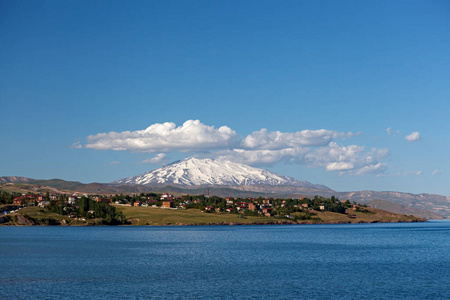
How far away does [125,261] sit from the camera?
104 meters

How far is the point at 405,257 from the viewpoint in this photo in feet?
373

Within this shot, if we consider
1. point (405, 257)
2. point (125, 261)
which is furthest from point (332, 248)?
point (125, 261)

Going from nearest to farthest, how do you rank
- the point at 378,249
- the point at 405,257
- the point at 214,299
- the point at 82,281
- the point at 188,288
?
the point at 214,299
the point at 188,288
the point at 82,281
the point at 405,257
the point at 378,249

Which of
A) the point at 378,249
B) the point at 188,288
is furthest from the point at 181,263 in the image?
the point at 378,249

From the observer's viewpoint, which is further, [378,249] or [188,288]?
[378,249]

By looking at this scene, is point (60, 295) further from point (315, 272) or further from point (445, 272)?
point (445, 272)

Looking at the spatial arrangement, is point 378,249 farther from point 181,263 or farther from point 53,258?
point 53,258

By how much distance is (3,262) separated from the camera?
320 ft

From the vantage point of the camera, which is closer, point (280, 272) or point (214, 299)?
point (214, 299)

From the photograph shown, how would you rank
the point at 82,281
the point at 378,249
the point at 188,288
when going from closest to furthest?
the point at 188,288 < the point at 82,281 < the point at 378,249

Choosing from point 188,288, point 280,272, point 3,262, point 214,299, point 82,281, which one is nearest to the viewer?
point 214,299

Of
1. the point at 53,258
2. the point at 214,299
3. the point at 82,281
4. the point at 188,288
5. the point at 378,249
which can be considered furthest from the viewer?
the point at 378,249

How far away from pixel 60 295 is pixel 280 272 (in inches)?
1507

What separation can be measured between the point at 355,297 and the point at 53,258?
6750 cm
